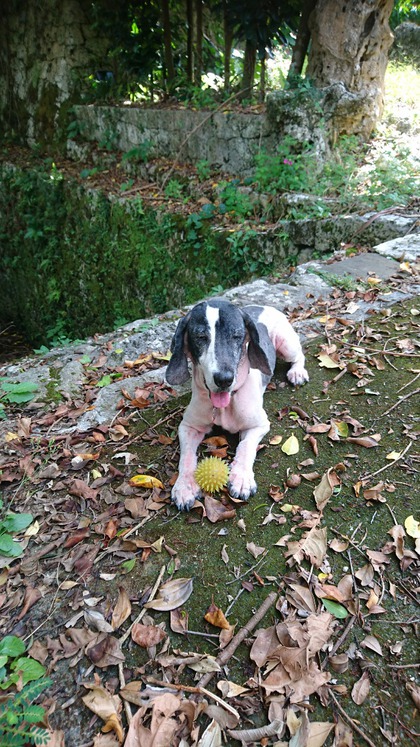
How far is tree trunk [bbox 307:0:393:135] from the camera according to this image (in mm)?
6508

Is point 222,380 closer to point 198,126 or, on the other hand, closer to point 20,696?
point 20,696

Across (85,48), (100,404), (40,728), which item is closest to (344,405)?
(100,404)

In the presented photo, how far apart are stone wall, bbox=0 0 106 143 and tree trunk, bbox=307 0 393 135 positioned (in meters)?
5.36

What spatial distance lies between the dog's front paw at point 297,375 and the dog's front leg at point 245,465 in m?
0.57

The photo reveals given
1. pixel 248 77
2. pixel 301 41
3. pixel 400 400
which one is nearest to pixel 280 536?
pixel 400 400

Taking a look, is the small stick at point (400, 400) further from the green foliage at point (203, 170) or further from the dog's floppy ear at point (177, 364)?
the green foliage at point (203, 170)

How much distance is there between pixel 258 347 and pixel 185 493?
775 mm

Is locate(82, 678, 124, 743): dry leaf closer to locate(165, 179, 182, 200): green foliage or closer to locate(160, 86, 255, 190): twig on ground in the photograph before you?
locate(165, 179, 182, 200): green foliage

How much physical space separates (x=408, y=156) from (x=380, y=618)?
21.7ft

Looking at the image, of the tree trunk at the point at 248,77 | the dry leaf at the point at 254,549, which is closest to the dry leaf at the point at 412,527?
the dry leaf at the point at 254,549

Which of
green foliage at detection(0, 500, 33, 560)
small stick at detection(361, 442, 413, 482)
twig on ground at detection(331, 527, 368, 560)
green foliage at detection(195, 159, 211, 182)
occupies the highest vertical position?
green foliage at detection(195, 159, 211, 182)

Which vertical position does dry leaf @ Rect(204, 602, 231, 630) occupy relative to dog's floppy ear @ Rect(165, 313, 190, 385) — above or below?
below

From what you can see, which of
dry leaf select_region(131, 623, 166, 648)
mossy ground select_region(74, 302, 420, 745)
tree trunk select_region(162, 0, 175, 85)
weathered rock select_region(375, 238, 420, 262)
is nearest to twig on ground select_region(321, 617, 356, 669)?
mossy ground select_region(74, 302, 420, 745)

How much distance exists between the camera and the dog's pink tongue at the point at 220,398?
87.9 inches
